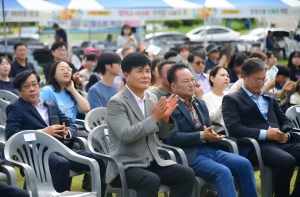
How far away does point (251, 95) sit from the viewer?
6219 mm

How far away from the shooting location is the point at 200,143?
5.58 m

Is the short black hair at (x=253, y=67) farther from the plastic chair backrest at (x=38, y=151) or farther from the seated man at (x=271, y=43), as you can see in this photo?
the seated man at (x=271, y=43)

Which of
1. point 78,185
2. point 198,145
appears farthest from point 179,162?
point 78,185

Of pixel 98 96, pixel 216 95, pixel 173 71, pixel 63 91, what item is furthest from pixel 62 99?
pixel 216 95

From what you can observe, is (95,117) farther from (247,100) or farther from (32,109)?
(247,100)

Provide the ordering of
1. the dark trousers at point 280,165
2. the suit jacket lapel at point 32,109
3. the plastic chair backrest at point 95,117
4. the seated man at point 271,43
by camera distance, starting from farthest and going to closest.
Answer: the seated man at point 271,43 < the plastic chair backrest at point 95,117 < the dark trousers at point 280,165 < the suit jacket lapel at point 32,109

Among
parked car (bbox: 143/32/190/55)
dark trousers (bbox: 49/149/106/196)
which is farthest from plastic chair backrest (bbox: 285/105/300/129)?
parked car (bbox: 143/32/190/55)

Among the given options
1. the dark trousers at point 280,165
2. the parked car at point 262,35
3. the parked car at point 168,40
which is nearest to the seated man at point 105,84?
the dark trousers at point 280,165

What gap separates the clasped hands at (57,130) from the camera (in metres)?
5.54

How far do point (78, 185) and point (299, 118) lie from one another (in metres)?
2.74

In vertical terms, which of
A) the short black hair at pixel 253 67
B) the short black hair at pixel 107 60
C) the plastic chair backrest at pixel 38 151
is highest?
the short black hair at pixel 253 67

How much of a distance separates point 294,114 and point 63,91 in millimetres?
2711

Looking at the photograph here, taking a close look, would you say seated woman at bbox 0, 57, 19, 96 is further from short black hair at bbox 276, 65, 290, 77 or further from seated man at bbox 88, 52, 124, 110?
short black hair at bbox 276, 65, 290, 77

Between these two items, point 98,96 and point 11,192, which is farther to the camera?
point 98,96
